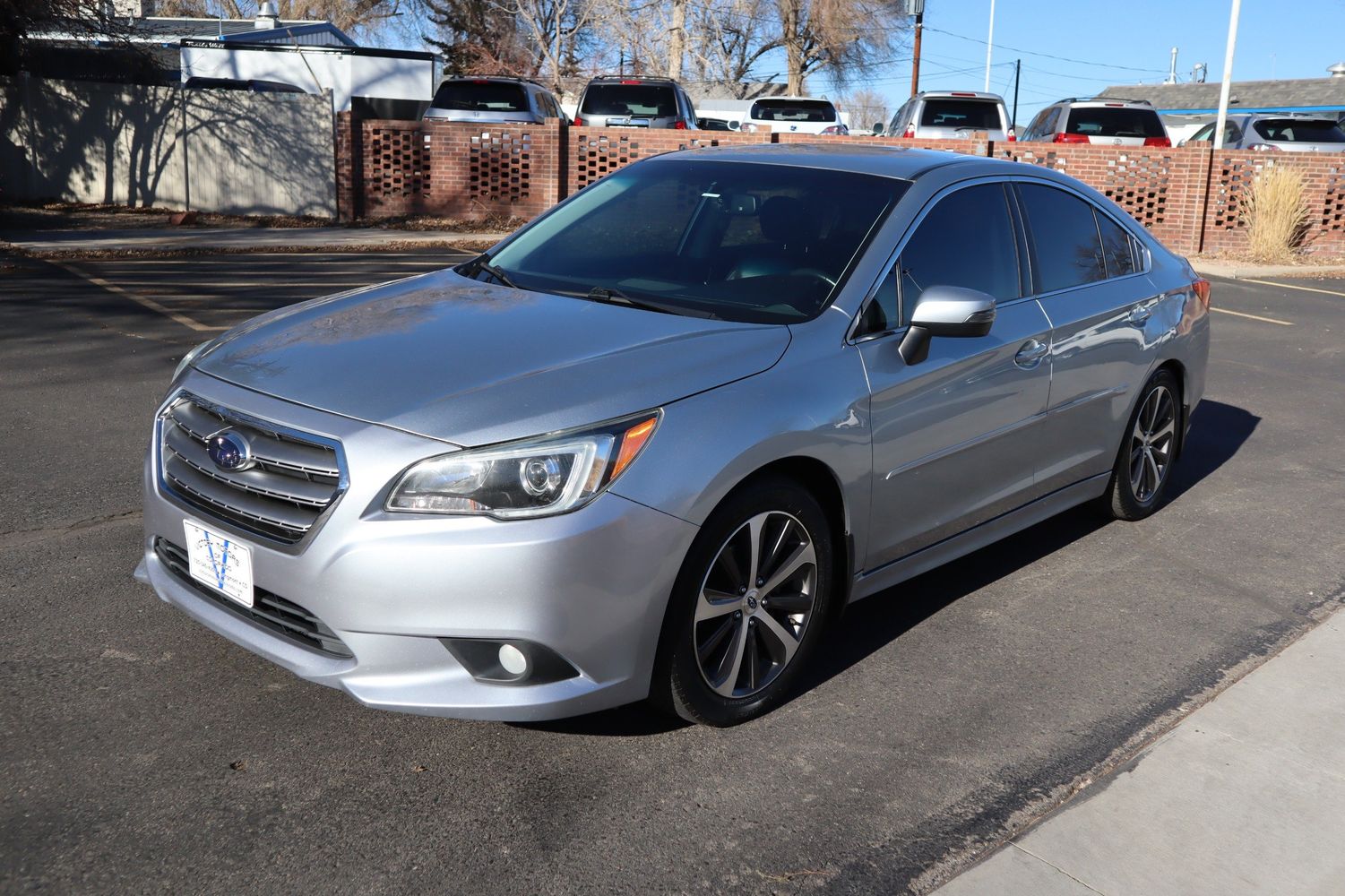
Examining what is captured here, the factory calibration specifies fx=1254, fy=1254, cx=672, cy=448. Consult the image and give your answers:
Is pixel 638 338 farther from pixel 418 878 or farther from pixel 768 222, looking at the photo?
pixel 418 878

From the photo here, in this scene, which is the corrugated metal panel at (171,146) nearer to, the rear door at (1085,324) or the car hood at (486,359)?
the rear door at (1085,324)

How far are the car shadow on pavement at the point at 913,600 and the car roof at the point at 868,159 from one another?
5.22ft

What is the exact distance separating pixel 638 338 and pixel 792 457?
573 millimetres

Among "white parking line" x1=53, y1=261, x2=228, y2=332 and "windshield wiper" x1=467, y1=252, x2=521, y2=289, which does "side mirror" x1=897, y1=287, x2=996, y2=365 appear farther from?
"white parking line" x1=53, y1=261, x2=228, y2=332

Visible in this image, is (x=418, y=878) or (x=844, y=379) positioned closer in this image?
(x=418, y=878)

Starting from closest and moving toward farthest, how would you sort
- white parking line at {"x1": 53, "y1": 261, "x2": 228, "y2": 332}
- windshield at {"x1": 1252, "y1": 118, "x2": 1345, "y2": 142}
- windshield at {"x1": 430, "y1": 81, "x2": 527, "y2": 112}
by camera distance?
1. white parking line at {"x1": 53, "y1": 261, "x2": 228, "y2": 332}
2. windshield at {"x1": 430, "y1": 81, "x2": 527, "y2": 112}
3. windshield at {"x1": 1252, "y1": 118, "x2": 1345, "y2": 142}

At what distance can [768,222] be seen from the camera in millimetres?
4480

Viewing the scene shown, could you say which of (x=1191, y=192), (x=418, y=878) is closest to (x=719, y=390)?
(x=418, y=878)

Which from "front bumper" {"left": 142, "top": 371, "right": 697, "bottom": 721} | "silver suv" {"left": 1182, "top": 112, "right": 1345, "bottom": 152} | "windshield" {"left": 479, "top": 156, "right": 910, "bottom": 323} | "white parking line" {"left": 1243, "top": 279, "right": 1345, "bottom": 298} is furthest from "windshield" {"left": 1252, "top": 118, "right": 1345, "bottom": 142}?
"front bumper" {"left": 142, "top": 371, "right": 697, "bottom": 721}

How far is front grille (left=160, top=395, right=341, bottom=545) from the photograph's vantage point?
10.5ft

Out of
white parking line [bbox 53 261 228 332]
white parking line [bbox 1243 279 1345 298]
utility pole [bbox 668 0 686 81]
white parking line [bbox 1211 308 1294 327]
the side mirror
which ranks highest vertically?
utility pole [bbox 668 0 686 81]

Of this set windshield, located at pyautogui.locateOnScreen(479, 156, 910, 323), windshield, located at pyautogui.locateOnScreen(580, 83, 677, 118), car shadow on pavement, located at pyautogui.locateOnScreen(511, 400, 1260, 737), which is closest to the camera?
car shadow on pavement, located at pyautogui.locateOnScreen(511, 400, 1260, 737)

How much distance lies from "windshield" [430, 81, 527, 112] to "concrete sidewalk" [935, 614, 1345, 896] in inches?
684

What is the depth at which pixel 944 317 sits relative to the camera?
397 centimetres
